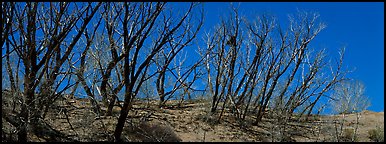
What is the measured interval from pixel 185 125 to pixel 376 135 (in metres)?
7.94

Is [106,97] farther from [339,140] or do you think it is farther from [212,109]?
[339,140]

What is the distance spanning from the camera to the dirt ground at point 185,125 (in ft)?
51.3

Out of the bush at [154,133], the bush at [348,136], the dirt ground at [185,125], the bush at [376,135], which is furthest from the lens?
the bush at [376,135]

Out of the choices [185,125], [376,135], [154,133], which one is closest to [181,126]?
[185,125]

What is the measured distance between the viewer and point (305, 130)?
2158cm

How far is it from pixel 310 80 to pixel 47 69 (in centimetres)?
1308

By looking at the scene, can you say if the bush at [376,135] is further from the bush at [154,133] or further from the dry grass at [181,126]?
the bush at [154,133]

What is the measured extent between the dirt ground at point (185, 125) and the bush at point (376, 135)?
259mm

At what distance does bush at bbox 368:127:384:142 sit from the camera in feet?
66.4

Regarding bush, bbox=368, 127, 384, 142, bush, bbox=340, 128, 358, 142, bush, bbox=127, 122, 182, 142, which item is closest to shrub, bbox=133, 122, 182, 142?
bush, bbox=127, 122, 182, 142

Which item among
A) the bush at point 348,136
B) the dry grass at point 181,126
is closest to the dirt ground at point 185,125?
the dry grass at point 181,126

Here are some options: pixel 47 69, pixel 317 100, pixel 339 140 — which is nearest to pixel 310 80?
pixel 317 100

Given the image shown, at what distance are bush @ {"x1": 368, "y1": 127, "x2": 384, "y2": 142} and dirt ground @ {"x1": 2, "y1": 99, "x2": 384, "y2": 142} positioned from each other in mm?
259

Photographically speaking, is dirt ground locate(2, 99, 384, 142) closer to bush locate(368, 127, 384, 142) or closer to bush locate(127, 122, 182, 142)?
bush locate(127, 122, 182, 142)
